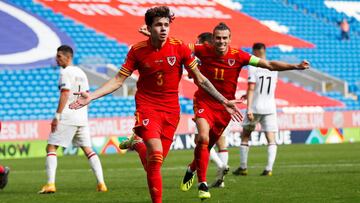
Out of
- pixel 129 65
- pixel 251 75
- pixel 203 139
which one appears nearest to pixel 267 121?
pixel 251 75

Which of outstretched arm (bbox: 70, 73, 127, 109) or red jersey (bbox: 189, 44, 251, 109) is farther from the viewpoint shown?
red jersey (bbox: 189, 44, 251, 109)

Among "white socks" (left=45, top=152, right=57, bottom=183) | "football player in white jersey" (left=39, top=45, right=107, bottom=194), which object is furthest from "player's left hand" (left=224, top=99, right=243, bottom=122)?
"white socks" (left=45, top=152, right=57, bottom=183)

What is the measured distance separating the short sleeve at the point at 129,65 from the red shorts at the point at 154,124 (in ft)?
1.50

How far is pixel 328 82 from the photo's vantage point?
127ft

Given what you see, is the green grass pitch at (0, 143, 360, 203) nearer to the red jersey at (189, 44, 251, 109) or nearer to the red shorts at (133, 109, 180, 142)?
the red jersey at (189, 44, 251, 109)

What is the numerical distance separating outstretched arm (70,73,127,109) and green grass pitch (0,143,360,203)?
229cm

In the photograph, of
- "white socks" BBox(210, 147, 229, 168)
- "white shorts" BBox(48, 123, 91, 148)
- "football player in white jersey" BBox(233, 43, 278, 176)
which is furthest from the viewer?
"football player in white jersey" BBox(233, 43, 278, 176)

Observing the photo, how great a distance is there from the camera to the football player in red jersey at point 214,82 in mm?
11969

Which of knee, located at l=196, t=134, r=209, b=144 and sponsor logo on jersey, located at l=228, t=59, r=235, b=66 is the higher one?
sponsor logo on jersey, located at l=228, t=59, r=235, b=66

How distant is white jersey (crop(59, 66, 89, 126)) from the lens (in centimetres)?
1299

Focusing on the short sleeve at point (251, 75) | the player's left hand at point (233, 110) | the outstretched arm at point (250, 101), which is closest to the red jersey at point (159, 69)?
the player's left hand at point (233, 110)

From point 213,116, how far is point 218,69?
2.06ft

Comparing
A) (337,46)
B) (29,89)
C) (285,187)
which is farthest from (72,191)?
(337,46)

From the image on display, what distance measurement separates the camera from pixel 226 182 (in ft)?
46.3
